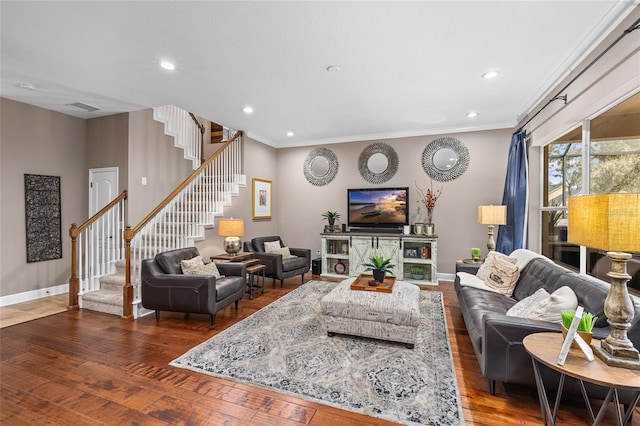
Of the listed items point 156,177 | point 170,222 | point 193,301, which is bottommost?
point 193,301

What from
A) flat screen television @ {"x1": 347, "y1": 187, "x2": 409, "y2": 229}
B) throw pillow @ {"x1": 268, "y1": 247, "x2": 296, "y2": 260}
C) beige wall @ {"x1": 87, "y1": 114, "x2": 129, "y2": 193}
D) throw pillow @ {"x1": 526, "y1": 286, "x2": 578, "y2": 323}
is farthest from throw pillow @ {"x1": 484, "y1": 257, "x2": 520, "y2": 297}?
beige wall @ {"x1": 87, "y1": 114, "x2": 129, "y2": 193}

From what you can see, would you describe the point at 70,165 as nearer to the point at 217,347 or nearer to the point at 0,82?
the point at 0,82

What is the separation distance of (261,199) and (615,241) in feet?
18.6

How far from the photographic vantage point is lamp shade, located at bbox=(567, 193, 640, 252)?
4.52 ft

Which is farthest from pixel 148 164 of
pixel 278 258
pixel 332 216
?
pixel 332 216

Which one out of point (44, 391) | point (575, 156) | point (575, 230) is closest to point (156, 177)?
point (44, 391)

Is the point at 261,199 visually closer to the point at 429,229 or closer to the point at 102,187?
the point at 102,187

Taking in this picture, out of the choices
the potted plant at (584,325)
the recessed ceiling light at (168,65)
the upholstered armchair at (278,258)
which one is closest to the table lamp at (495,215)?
the potted plant at (584,325)

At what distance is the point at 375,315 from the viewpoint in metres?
2.89

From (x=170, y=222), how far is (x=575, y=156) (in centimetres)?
583

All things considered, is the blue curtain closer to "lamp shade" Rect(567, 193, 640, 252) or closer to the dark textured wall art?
"lamp shade" Rect(567, 193, 640, 252)

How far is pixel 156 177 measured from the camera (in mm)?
5414

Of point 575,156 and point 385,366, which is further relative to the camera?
point 575,156

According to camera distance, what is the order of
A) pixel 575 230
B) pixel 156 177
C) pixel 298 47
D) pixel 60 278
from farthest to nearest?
pixel 156 177 < pixel 60 278 < pixel 298 47 < pixel 575 230
